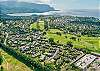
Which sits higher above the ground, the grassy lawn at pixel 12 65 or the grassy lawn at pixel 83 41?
the grassy lawn at pixel 12 65

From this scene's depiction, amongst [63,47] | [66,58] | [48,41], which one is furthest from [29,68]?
[48,41]

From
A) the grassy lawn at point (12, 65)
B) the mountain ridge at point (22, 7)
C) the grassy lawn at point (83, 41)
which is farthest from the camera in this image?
the mountain ridge at point (22, 7)

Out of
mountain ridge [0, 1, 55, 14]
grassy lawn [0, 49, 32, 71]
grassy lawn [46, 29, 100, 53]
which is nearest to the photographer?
grassy lawn [0, 49, 32, 71]

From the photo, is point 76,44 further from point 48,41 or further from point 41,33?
point 41,33

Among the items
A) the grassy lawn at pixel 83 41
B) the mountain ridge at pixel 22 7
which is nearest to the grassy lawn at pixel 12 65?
the grassy lawn at pixel 83 41

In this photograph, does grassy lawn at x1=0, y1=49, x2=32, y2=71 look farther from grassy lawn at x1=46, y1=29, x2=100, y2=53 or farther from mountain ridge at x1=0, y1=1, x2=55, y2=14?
mountain ridge at x1=0, y1=1, x2=55, y2=14

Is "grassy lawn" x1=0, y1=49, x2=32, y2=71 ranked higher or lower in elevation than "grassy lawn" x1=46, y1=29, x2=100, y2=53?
higher

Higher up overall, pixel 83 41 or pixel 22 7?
pixel 83 41

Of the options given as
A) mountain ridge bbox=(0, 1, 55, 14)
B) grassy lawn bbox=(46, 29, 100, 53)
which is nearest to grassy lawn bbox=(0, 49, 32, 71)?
grassy lawn bbox=(46, 29, 100, 53)

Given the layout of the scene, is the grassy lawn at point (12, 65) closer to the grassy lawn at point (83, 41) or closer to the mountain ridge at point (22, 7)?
the grassy lawn at point (83, 41)

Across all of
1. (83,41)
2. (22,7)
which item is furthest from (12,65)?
(22,7)

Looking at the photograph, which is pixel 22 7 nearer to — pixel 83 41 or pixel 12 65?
pixel 83 41
